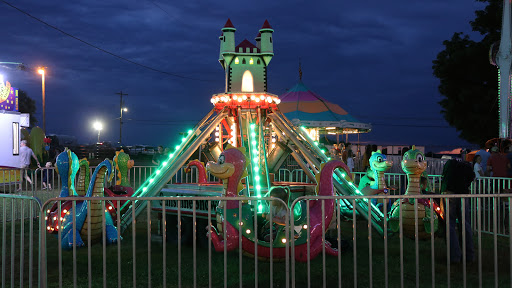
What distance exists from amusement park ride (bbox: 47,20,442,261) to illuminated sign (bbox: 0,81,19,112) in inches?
499

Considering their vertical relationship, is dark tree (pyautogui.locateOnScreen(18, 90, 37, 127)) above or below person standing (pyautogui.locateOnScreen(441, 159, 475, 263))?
above

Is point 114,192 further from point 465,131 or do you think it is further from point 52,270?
→ point 465,131

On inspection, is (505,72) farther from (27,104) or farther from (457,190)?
(27,104)

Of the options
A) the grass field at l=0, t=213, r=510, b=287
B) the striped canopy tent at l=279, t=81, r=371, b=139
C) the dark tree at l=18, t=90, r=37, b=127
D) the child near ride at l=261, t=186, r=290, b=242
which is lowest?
the grass field at l=0, t=213, r=510, b=287

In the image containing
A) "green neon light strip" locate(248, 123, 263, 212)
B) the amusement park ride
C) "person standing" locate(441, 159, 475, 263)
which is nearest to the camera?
the amusement park ride

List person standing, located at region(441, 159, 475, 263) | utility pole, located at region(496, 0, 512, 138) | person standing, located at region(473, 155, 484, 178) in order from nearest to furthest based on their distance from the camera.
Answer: person standing, located at region(441, 159, 475, 263), person standing, located at region(473, 155, 484, 178), utility pole, located at region(496, 0, 512, 138)

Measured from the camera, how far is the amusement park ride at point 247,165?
23.0ft

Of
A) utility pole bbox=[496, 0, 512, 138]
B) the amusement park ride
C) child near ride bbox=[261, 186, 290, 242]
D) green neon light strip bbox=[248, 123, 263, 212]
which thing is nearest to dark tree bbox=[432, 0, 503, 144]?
utility pole bbox=[496, 0, 512, 138]

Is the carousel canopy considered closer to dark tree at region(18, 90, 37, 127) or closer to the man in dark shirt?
the man in dark shirt

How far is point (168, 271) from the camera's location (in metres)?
6.92

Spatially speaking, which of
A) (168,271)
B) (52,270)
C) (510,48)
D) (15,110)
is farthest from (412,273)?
(15,110)

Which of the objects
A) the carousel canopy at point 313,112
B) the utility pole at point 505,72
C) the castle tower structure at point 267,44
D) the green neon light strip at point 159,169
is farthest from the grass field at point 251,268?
the carousel canopy at point 313,112

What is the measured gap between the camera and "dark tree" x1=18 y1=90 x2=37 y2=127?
194ft

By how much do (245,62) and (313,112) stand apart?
42.8 feet
